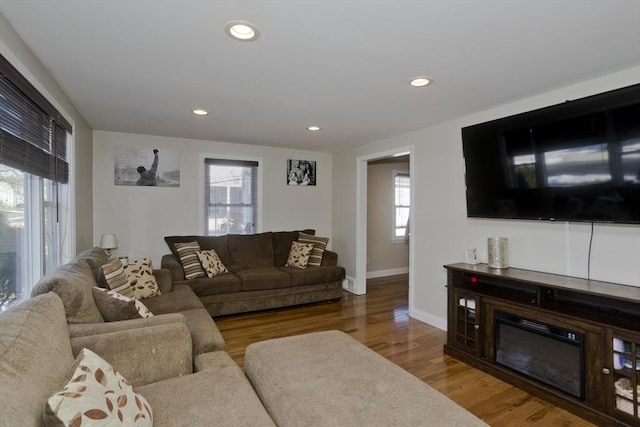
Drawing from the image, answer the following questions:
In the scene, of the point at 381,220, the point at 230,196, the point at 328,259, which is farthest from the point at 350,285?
the point at 230,196

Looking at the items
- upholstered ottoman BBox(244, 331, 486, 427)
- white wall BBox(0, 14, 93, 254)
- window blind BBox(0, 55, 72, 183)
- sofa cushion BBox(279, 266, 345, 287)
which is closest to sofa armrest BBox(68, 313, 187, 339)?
upholstered ottoman BBox(244, 331, 486, 427)

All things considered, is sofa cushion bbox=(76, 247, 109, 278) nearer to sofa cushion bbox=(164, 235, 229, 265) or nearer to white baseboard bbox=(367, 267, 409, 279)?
sofa cushion bbox=(164, 235, 229, 265)

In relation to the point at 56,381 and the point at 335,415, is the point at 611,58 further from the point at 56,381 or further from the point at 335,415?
the point at 56,381

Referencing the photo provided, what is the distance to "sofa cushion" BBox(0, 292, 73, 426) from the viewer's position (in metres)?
0.93

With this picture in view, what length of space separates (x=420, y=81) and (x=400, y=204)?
415 cm

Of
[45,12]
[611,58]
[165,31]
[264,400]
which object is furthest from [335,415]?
[611,58]

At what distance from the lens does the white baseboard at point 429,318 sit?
3600 mm

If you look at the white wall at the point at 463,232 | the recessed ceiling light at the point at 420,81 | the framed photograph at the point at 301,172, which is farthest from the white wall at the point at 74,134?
the white wall at the point at 463,232

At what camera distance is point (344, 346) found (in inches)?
76.7

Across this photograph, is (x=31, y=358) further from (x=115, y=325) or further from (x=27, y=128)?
(x=27, y=128)

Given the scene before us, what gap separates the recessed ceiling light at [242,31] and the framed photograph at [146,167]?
310 centimetres

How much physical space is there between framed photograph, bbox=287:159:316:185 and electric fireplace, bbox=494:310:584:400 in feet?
11.6

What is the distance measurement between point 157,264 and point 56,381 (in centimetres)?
355

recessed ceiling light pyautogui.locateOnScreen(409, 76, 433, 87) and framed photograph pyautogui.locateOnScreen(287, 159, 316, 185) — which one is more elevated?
recessed ceiling light pyautogui.locateOnScreen(409, 76, 433, 87)
